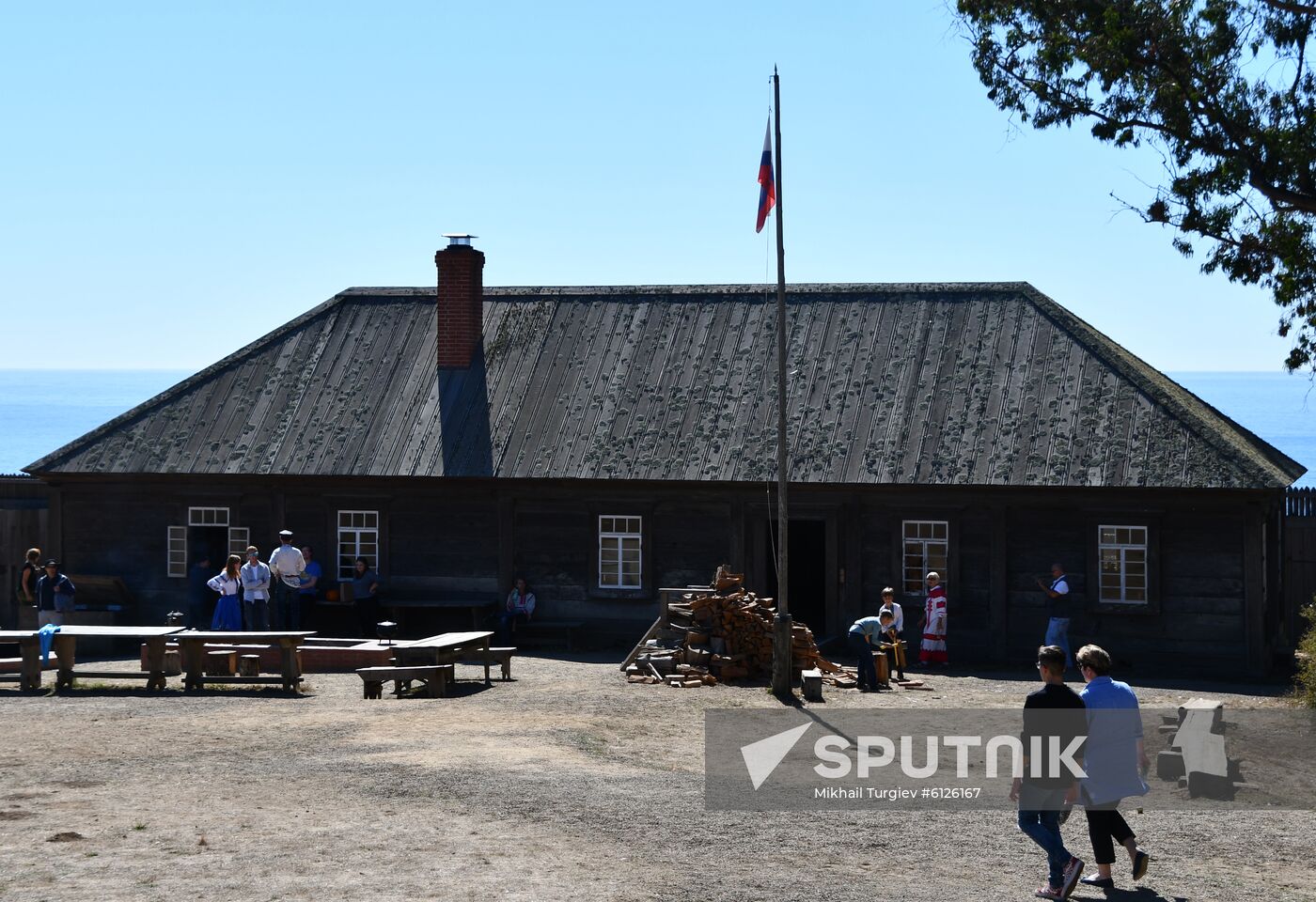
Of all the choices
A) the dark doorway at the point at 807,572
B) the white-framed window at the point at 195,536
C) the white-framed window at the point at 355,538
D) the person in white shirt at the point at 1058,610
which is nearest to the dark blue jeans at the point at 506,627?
the white-framed window at the point at 355,538

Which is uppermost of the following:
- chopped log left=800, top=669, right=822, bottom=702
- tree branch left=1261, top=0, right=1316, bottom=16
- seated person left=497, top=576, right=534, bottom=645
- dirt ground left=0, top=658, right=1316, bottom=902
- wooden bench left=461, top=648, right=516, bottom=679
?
tree branch left=1261, top=0, right=1316, bottom=16

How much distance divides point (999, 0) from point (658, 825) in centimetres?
1316

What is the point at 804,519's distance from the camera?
2412cm

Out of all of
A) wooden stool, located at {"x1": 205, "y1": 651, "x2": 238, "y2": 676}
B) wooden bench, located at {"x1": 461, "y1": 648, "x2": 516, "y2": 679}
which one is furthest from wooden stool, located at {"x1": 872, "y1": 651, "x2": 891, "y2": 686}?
wooden stool, located at {"x1": 205, "y1": 651, "x2": 238, "y2": 676}

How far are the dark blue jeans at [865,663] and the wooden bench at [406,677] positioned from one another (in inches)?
205

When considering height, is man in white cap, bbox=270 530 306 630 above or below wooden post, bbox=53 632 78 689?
above

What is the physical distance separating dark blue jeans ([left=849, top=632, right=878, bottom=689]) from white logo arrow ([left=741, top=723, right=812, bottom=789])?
2975 mm

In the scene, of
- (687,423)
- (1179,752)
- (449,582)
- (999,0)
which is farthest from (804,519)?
(1179,752)

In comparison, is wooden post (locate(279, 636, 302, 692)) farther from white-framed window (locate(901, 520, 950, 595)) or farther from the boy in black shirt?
the boy in black shirt

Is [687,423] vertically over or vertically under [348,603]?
over

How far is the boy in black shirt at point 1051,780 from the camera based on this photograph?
9.30 meters

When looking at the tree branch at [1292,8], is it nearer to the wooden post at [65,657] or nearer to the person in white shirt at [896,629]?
the person in white shirt at [896,629]

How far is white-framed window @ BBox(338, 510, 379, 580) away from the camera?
2586 centimetres

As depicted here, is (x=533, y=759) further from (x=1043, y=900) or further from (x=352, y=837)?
(x=1043, y=900)
